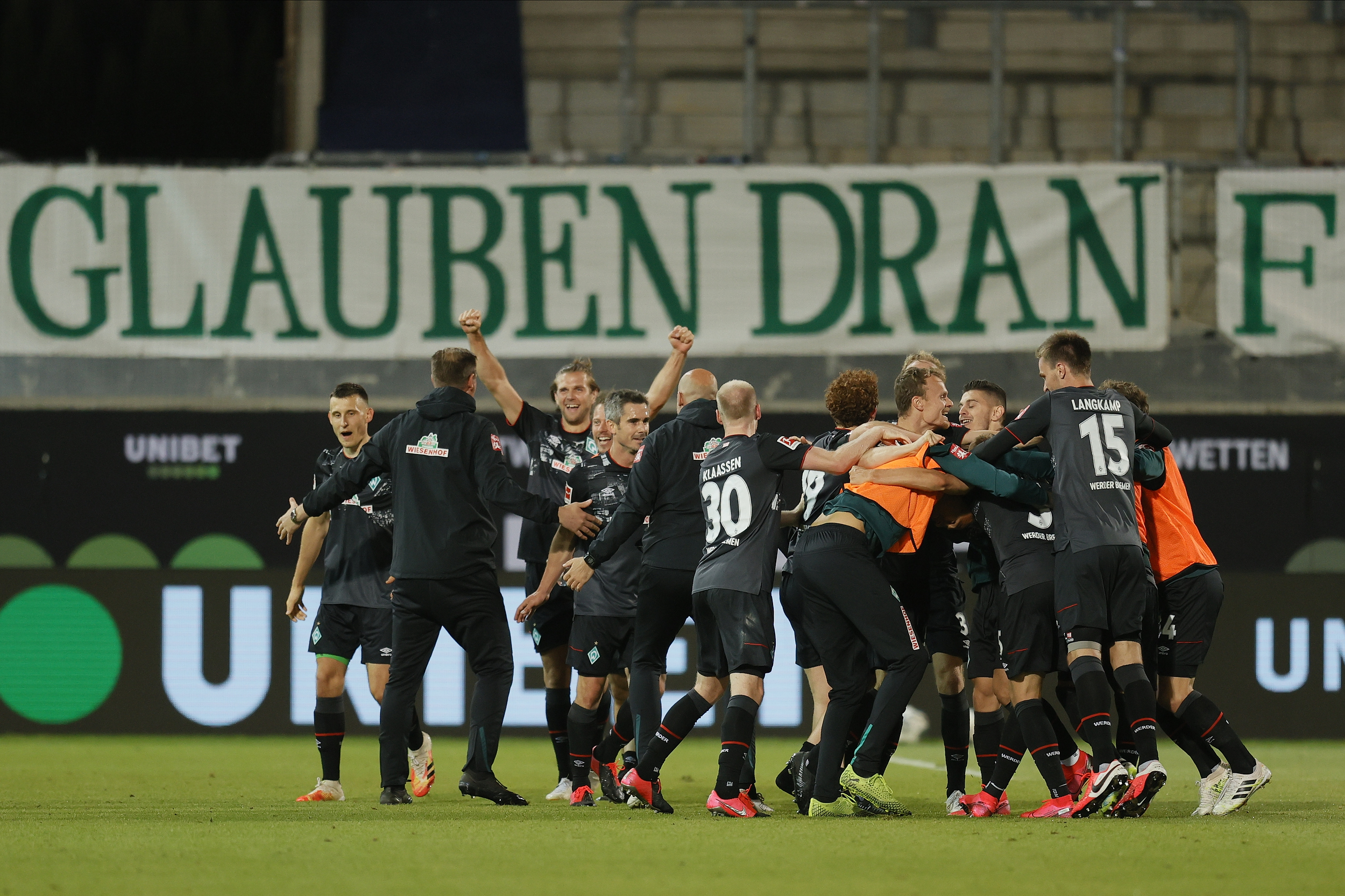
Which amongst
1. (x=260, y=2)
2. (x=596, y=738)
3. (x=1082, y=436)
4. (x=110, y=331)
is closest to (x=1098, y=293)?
(x=1082, y=436)

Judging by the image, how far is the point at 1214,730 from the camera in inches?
289

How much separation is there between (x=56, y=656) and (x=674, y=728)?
6.95 m

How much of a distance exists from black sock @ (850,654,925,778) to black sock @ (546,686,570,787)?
1850 millimetres

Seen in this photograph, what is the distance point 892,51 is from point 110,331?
7577 mm

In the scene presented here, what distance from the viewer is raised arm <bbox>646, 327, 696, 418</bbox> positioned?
27.6ft

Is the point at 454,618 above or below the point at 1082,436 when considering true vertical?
below

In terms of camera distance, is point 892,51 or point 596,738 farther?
point 892,51

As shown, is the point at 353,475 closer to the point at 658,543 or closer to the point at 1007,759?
the point at 658,543

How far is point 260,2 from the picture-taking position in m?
17.8

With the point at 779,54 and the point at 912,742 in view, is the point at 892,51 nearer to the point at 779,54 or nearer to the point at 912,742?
the point at 779,54

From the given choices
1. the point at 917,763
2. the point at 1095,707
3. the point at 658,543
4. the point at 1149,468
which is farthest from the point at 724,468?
the point at 917,763

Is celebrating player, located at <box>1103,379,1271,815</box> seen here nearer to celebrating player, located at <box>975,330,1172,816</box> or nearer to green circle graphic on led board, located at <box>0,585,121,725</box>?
celebrating player, located at <box>975,330,1172,816</box>

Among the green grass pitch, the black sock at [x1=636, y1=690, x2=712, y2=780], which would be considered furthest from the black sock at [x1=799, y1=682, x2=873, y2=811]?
the black sock at [x1=636, y1=690, x2=712, y2=780]

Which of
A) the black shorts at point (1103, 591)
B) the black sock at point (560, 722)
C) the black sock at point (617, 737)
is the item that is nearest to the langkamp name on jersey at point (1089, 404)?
the black shorts at point (1103, 591)
